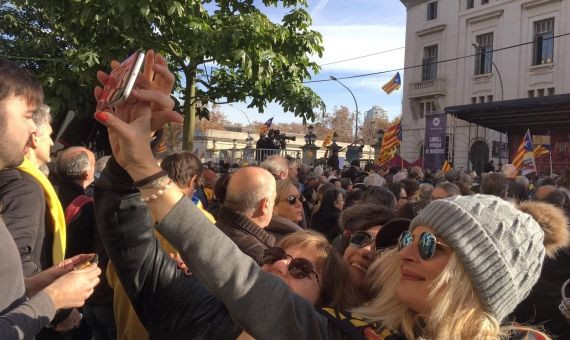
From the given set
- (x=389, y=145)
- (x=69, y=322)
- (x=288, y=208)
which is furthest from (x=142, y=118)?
(x=389, y=145)

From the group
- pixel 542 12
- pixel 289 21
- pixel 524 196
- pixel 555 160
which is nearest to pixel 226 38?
pixel 289 21

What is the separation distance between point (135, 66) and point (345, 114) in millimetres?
74284

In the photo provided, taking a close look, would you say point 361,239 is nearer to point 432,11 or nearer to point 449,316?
point 449,316

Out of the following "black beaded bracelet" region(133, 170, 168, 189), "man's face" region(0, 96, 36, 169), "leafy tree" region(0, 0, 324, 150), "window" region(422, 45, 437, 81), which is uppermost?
"window" region(422, 45, 437, 81)

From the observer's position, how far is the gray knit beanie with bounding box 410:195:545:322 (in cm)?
147

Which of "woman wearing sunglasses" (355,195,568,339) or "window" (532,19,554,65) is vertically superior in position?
"window" (532,19,554,65)

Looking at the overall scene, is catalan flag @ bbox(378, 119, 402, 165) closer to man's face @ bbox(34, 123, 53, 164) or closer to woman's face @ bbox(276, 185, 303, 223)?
woman's face @ bbox(276, 185, 303, 223)

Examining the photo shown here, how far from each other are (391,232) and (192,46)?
6.68 metres

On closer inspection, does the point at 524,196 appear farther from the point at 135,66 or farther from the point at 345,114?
the point at 345,114

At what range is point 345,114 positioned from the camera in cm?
7475

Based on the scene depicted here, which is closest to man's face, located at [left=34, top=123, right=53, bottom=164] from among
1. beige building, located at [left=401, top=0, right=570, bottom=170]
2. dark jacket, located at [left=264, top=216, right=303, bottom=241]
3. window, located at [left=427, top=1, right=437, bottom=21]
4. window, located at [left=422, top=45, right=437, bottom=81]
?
dark jacket, located at [left=264, top=216, right=303, bottom=241]

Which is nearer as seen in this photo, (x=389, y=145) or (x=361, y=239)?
(x=361, y=239)

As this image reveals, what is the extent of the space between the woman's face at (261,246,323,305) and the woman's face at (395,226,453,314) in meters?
0.42

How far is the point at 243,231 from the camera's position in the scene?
304cm
